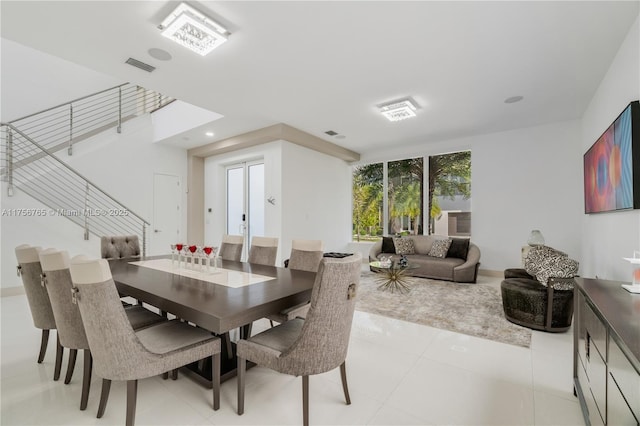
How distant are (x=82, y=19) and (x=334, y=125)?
141 inches

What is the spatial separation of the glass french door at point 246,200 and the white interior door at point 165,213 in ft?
3.84

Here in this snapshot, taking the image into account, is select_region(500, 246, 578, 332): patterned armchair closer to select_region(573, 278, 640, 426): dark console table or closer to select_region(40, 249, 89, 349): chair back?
select_region(573, 278, 640, 426): dark console table

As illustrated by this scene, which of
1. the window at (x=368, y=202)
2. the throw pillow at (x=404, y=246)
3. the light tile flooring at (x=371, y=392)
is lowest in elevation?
the light tile flooring at (x=371, y=392)

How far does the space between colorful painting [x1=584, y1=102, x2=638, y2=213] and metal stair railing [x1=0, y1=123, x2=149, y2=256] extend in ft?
19.3

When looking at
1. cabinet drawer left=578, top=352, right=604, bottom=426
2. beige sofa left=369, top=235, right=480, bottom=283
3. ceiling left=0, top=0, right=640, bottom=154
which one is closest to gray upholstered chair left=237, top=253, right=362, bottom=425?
cabinet drawer left=578, top=352, right=604, bottom=426

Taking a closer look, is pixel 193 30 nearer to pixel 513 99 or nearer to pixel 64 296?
pixel 64 296

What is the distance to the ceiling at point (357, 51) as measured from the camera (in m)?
2.29

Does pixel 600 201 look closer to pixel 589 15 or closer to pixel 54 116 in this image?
pixel 589 15

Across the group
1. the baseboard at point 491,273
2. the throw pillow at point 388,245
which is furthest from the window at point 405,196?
the baseboard at point 491,273

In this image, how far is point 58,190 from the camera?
500 centimetres

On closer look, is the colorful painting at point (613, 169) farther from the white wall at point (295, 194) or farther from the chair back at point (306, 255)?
the white wall at point (295, 194)

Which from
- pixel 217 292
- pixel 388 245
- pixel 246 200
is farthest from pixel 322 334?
pixel 246 200

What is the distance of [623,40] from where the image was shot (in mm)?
2652

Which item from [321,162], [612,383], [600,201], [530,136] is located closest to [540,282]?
[600,201]
